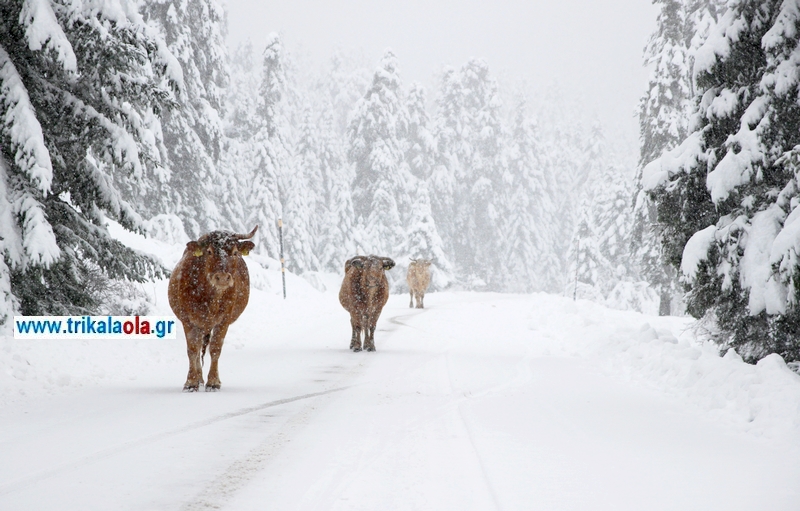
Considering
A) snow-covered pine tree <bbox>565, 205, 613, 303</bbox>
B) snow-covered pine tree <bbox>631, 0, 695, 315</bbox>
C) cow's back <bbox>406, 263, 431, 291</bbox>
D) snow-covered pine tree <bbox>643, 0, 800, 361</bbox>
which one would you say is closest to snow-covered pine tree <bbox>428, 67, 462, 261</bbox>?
snow-covered pine tree <bbox>565, 205, 613, 303</bbox>

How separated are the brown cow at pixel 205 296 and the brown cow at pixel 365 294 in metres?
4.34

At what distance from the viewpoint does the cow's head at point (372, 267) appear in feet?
42.1

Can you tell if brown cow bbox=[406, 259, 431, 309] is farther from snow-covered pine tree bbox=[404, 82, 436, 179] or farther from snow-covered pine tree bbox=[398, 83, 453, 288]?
snow-covered pine tree bbox=[404, 82, 436, 179]

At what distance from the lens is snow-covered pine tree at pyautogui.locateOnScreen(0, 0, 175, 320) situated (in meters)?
8.23

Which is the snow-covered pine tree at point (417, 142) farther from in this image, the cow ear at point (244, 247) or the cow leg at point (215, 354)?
the cow leg at point (215, 354)

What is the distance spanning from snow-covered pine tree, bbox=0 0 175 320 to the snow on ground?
45.3 inches

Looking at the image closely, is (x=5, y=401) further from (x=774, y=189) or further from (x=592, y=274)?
(x=592, y=274)

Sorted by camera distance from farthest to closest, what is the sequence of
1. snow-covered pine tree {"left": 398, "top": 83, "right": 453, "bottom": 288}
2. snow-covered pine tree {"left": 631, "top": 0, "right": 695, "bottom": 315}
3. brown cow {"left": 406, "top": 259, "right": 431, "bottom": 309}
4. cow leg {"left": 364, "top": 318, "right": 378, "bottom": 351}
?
snow-covered pine tree {"left": 398, "top": 83, "right": 453, "bottom": 288}
brown cow {"left": 406, "top": 259, "right": 431, "bottom": 309}
snow-covered pine tree {"left": 631, "top": 0, "right": 695, "bottom": 315}
cow leg {"left": 364, "top": 318, "right": 378, "bottom": 351}

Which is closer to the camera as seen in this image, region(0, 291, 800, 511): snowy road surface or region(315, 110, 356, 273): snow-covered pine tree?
region(0, 291, 800, 511): snowy road surface

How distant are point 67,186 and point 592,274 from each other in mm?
40622

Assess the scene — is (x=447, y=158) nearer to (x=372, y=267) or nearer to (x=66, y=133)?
(x=372, y=267)

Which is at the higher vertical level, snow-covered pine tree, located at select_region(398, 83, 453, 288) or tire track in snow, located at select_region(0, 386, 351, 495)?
snow-covered pine tree, located at select_region(398, 83, 453, 288)

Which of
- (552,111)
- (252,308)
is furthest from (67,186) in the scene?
(552,111)

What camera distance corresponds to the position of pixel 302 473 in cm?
432
